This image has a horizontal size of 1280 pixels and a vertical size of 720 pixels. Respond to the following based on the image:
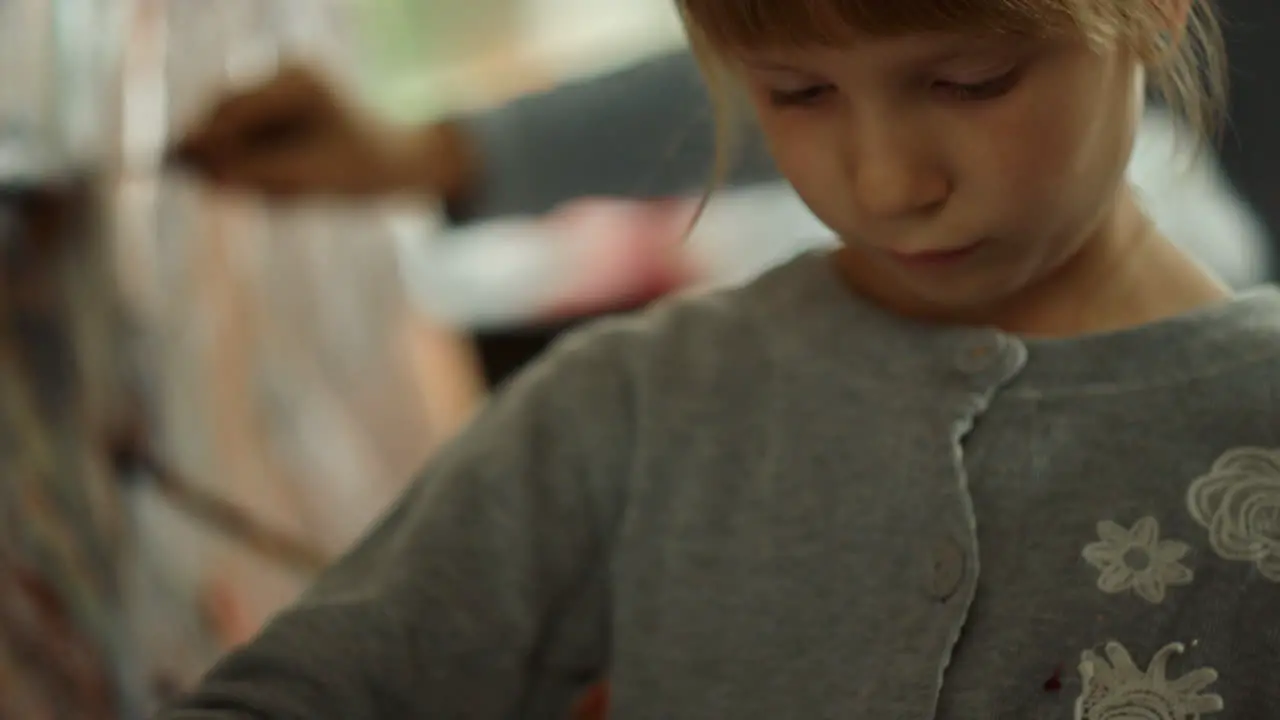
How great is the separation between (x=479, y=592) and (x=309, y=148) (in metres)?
0.56

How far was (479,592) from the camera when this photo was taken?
21.5 inches

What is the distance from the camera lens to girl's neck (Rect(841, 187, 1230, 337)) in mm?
514

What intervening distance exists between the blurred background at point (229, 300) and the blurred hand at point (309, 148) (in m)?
0.03

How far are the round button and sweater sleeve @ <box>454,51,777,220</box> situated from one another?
0.58 metres

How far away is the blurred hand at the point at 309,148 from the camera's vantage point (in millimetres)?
926

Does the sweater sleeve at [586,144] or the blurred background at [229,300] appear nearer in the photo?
the blurred background at [229,300]

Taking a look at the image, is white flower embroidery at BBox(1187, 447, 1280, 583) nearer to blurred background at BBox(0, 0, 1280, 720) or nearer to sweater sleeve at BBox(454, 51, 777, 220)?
blurred background at BBox(0, 0, 1280, 720)

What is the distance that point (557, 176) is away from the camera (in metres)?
1.12

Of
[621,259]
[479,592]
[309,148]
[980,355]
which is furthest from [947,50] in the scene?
[621,259]

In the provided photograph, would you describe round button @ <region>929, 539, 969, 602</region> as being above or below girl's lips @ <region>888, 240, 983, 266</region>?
below

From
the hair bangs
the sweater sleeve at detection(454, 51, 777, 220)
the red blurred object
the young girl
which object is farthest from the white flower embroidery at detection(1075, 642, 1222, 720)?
the red blurred object

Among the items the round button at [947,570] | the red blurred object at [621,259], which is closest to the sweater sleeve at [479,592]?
the round button at [947,570]

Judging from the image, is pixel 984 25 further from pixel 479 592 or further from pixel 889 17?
pixel 479 592

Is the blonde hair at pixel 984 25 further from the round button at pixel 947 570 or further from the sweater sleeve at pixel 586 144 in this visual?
the sweater sleeve at pixel 586 144
